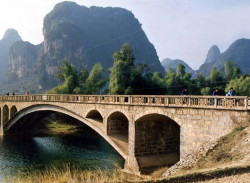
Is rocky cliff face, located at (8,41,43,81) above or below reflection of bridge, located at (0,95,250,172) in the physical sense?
above

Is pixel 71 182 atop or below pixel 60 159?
atop

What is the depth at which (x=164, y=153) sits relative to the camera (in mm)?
26141

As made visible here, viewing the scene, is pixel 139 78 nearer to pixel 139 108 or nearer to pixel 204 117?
pixel 139 108

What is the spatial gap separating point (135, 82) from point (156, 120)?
28.9 m

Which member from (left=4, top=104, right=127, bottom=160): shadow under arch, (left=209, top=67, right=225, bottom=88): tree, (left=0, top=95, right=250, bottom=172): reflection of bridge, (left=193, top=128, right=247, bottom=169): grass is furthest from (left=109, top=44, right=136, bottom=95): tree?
(left=193, top=128, right=247, bottom=169): grass

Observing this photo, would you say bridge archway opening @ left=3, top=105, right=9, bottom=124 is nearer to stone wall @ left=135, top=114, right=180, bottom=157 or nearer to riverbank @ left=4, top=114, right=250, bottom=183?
stone wall @ left=135, top=114, right=180, bottom=157

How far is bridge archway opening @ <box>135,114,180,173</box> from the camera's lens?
24641 millimetres

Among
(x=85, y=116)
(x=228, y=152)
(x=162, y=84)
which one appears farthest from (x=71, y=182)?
(x=162, y=84)

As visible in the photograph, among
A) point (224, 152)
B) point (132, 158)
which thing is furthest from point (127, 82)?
point (224, 152)

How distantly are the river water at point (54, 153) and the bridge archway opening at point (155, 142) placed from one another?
9.24ft

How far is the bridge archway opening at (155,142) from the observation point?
24.6 metres

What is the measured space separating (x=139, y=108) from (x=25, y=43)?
7437 inches

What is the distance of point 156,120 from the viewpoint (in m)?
26.0

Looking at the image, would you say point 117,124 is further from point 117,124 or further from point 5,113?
point 5,113
